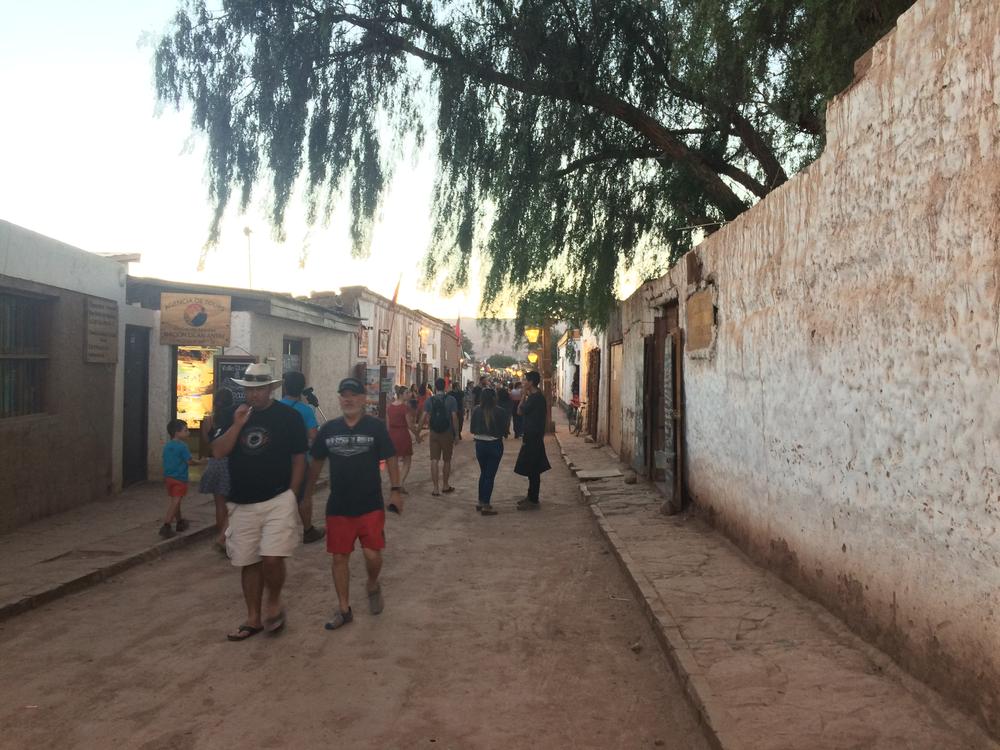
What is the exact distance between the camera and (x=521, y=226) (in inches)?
431

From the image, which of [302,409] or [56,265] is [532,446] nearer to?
[302,409]

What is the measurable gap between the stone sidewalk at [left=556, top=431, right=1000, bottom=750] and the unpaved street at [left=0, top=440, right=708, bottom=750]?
0.66ft

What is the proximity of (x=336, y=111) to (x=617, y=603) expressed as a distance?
7.42m

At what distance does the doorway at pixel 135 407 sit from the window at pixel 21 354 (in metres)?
2.43

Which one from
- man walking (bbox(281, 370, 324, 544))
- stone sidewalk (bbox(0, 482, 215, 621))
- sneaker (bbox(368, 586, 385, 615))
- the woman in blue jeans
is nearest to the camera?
sneaker (bbox(368, 586, 385, 615))

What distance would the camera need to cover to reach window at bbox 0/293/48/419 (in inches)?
328

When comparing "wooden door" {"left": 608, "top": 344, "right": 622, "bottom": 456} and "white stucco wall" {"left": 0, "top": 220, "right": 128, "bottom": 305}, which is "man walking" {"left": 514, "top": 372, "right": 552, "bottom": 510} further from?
"white stucco wall" {"left": 0, "top": 220, "right": 128, "bottom": 305}

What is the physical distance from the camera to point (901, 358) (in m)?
3.97

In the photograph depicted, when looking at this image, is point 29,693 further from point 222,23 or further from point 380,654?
point 222,23

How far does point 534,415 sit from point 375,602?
5.15 meters

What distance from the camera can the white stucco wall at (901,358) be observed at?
10.8 feet

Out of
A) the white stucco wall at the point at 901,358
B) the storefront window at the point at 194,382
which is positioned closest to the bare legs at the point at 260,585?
the white stucco wall at the point at 901,358

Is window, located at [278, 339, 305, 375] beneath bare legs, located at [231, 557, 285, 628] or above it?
above

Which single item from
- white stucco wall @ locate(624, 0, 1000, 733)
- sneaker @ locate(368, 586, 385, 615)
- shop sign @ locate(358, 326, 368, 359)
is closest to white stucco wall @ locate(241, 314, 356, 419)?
shop sign @ locate(358, 326, 368, 359)
